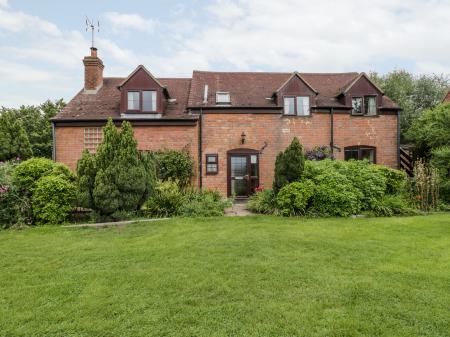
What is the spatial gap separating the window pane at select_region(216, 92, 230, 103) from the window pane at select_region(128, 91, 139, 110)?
3993mm

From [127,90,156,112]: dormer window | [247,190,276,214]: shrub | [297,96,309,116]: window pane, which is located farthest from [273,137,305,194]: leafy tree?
[127,90,156,112]: dormer window

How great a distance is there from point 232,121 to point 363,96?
7.08 meters

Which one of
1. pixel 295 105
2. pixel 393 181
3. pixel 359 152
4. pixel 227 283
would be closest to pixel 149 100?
pixel 295 105

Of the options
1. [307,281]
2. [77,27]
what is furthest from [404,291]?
[77,27]

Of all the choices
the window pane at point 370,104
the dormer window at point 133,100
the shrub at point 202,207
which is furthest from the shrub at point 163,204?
the window pane at point 370,104

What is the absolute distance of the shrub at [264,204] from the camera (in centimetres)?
1044

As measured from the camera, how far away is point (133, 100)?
14.3 metres

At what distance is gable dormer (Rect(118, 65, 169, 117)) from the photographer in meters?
14.2

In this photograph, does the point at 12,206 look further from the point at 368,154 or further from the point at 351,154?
the point at 368,154

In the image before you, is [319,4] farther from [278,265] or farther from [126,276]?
[126,276]

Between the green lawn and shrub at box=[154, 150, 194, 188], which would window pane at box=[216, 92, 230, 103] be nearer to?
shrub at box=[154, 150, 194, 188]

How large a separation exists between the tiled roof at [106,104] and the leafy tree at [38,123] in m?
8.42

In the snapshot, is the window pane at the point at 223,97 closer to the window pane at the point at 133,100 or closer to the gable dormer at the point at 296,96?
the gable dormer at the point at 296,96

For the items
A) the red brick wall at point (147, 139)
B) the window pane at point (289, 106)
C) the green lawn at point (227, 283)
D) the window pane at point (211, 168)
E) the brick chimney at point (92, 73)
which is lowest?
the green lawn at point (227, 283)
